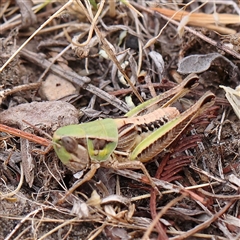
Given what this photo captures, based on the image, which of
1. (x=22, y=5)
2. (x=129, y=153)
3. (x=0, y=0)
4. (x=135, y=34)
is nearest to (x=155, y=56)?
(x=135, y=34)

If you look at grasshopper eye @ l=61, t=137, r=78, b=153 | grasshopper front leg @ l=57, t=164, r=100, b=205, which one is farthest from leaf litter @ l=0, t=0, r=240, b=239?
grasshopper eye @ l=61, t=137, r=78, b=153

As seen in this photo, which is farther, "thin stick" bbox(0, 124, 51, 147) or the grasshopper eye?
"thin stick" bbox(0, 124, 51, 147)

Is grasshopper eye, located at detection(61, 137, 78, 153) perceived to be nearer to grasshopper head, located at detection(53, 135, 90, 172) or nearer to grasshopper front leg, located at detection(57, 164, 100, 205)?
grasshopper head, located at detection(53, 135, 90, 172)

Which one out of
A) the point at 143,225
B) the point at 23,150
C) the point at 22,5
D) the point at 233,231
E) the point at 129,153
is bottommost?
the point at 233,231

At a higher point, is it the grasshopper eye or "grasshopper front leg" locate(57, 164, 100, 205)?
the grasshopper eye

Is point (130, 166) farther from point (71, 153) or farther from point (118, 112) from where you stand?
point (118, 112)

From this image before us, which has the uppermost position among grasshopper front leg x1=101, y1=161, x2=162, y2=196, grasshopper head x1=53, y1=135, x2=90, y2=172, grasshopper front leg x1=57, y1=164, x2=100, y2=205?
grasshopper head x1=53, y1=135, x2=90, y2=172

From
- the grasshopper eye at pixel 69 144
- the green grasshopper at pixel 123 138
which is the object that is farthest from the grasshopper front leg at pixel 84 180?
the grasshopper eye at pixel 69 144

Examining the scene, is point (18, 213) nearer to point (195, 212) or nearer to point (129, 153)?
point (129, 153)

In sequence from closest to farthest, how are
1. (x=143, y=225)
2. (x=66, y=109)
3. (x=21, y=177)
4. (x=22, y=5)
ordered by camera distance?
(x=143, y=225) < (x=21, y=177) < (x=66, y=109) < (x=22, y=5)
